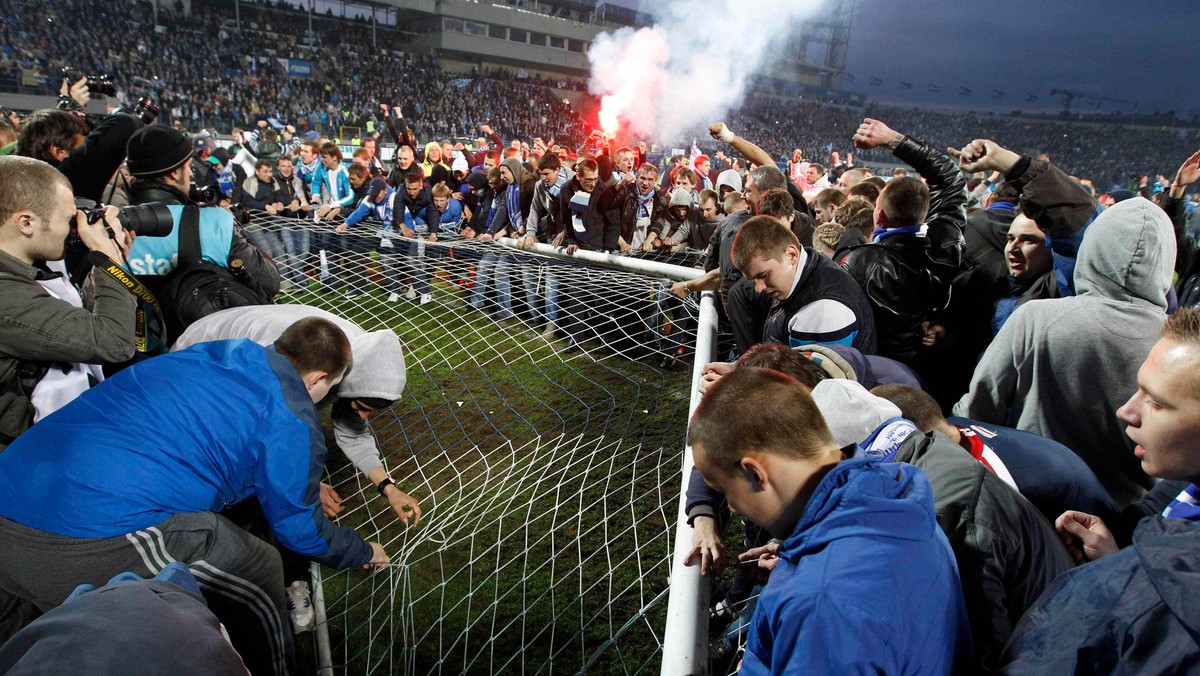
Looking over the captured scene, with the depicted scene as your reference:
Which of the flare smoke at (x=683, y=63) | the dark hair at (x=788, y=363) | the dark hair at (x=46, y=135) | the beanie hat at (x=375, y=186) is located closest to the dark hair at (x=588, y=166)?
the beanie hat at (x=375, y=186)

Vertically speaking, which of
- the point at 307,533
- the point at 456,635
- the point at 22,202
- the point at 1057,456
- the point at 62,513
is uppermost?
the point at 22,202

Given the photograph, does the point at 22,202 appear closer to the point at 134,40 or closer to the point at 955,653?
the point at 955,653

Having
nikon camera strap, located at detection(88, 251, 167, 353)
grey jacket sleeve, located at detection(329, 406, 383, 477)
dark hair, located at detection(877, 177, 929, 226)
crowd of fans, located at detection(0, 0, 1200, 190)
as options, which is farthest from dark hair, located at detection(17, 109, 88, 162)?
Result: crowd of fans, located at detection(0, 0, 1200, 190)

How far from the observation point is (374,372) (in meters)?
2.34

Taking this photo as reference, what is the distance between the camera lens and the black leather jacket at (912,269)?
292 cm

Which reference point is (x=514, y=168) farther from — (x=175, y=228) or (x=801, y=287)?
(x=801, y=287)

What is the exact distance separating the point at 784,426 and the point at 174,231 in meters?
2.84

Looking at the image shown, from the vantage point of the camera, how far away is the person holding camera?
2.82 m

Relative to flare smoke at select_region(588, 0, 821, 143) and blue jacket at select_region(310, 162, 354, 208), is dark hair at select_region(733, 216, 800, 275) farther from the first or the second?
flare smoke at select_region(588, 0, 821, 143)

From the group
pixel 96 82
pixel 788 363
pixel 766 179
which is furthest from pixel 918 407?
pixel 96 82

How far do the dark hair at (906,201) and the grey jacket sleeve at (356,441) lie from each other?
2.61 m

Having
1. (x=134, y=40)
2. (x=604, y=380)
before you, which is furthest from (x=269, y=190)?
(x=134, y=40)

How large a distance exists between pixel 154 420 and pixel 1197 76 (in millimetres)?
155522

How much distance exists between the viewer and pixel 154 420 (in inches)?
67.1
